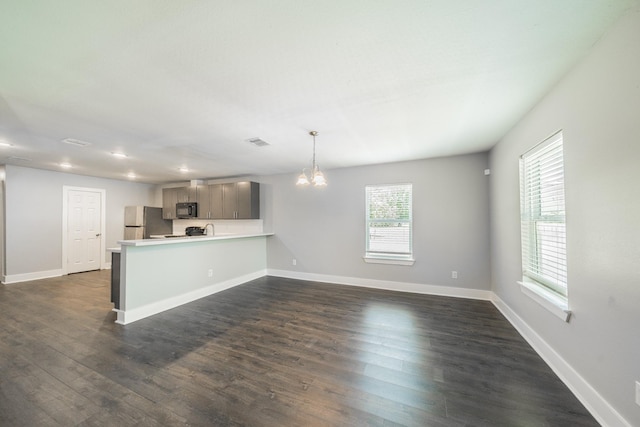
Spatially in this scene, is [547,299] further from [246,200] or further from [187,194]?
[187,194]

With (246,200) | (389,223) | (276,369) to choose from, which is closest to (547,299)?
(276,369)

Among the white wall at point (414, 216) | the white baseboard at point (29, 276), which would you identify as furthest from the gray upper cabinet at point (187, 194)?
the white baseboard at point (29, 276)

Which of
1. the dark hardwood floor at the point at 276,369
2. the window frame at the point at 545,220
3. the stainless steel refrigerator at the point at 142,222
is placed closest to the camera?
the dark hardwood floor at the point at 276,369

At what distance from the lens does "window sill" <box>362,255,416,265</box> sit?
441 cm

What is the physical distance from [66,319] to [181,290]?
1323mm

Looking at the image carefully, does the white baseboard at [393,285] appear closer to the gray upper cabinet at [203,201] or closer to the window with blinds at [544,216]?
the window with blinds at [544,216]

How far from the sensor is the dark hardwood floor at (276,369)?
1642 millimetres

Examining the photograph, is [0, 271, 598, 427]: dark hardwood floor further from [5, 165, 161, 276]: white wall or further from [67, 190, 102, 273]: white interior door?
[67, 190, 102, 273]: white interior door

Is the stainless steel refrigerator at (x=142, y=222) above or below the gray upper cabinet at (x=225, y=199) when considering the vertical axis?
below

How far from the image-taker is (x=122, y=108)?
2.35 m

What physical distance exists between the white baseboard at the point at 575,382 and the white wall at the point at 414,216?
4.67 ft

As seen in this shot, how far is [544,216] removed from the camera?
7.68 ft

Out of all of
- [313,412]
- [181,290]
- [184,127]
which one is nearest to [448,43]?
[313,412]

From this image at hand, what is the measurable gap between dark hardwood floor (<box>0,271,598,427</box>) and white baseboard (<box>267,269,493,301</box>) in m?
0.44
